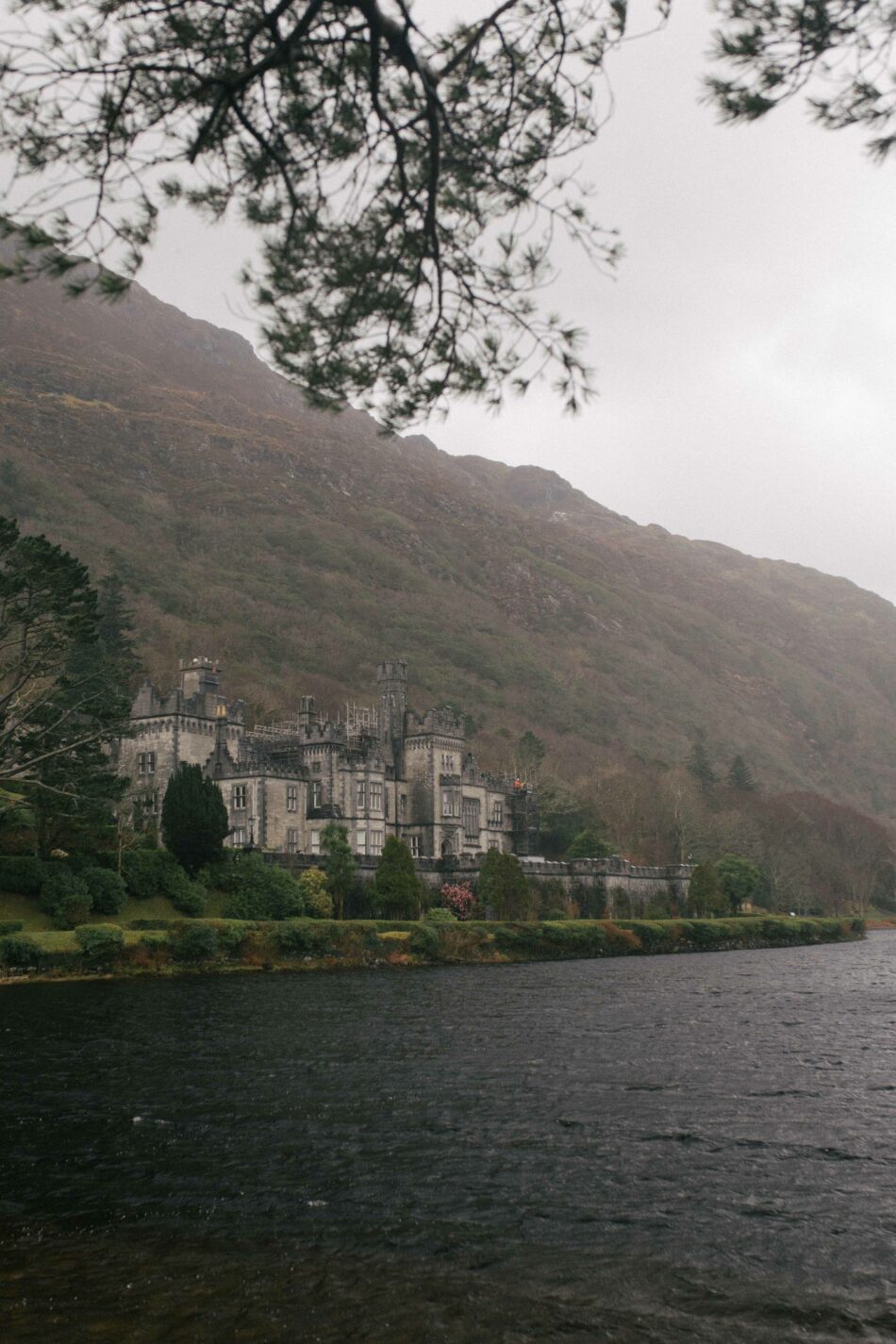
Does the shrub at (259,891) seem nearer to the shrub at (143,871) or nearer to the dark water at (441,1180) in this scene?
the shrub at (143,871)

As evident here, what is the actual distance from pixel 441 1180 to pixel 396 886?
2175 inches

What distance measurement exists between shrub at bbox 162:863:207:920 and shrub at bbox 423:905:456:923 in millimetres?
15302

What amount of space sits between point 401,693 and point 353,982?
163ft

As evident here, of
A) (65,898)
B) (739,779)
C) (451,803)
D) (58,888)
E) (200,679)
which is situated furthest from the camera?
(739,779)

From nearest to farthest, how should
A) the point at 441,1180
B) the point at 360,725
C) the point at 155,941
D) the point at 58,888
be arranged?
the point at 441,1180
the point at 155,941
the point at 58,888
the point at 360,725

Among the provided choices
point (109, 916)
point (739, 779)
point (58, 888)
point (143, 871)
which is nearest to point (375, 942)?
point (143, 871)

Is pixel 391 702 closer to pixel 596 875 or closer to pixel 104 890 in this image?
pixel 596 875

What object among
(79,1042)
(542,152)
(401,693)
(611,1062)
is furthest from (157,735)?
(542,152)

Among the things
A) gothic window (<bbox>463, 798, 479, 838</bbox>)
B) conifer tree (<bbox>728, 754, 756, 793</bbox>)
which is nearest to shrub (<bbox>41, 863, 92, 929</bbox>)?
gothic window (<bbox>463, 798, 479, 838</bbox>)

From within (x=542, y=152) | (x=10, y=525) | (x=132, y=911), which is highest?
(x=10, y=525)

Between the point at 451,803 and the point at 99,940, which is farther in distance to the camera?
the point at 451,803

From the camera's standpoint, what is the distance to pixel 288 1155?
1933 cm

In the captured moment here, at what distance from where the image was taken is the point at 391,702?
322 feet

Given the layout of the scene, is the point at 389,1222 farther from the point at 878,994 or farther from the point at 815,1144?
the point at 878,994
